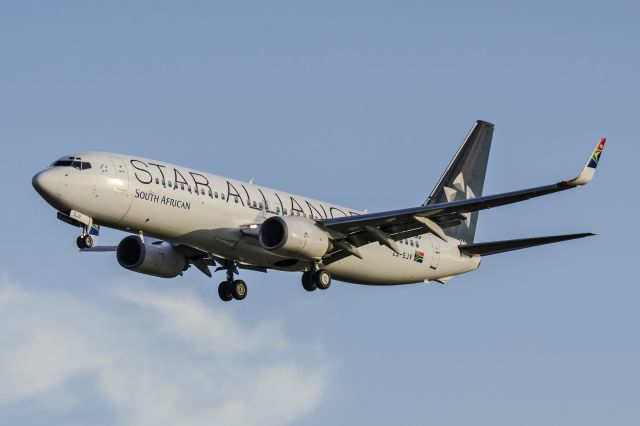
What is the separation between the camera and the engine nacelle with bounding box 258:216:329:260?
50719mm

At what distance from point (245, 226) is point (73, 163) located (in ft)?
23.4

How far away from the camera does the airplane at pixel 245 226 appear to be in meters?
48.5

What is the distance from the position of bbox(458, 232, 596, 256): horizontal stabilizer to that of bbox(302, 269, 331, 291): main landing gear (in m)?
8.01

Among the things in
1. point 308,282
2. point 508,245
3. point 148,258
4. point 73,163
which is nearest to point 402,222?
point 308,282

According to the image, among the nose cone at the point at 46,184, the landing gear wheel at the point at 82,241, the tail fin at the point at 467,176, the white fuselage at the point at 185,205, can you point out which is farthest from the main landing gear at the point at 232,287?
the tail fin at the point at 467,176

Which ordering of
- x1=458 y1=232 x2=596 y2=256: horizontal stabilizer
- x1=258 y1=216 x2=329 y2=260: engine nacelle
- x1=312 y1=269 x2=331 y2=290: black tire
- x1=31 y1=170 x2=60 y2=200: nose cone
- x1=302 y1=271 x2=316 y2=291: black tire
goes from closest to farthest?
1. x1=31 y1=170 x2=60 y2=200: nose cone
2. x1=258 y1=216 x2=329 y2=260: engine nacelle
3. x1=458 y1=232 x2=596 y2=256: horizontal stabilizer
4. x1=312 y1=269 x2=331 y2=290: black tire
5. x1=302 y1=271 x2=316 y2=291: black tire

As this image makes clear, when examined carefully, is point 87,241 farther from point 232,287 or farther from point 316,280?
point 316,280

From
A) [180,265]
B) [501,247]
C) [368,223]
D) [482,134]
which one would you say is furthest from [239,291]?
[482,134]

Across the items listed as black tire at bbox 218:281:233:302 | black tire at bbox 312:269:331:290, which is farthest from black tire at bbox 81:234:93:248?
black tire at bbox 312:269:331:290

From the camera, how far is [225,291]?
56.2m

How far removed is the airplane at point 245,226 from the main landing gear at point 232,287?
0.04m

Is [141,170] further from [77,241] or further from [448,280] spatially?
[448,280]

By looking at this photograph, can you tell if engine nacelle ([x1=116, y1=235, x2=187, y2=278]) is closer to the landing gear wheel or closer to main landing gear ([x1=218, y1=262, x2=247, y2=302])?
main landing gear ([x1=218, y1=262, x2=247, y2=302])

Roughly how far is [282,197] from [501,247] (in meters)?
9.92
